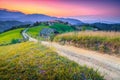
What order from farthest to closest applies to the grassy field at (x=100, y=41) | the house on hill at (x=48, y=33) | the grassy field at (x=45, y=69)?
the house on hill at (x=48, y=33) < the grassy field at (x=100, y=41) < the grassy field at (x=45, y=69)

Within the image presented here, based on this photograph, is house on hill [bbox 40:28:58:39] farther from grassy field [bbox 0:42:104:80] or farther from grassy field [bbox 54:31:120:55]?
grassy field [bbox 0:42:104:80]

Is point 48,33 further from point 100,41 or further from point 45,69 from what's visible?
point 45,69

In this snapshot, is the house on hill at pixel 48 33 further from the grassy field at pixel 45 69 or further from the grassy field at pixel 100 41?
the grassy field at pixel 45 69

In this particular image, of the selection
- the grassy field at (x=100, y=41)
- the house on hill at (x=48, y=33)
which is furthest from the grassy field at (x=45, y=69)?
the house on hill at (x=48, y=33)

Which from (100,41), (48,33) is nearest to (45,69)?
(100,41)

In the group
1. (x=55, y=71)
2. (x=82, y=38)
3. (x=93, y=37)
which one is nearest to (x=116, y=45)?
(x=93, y=37)

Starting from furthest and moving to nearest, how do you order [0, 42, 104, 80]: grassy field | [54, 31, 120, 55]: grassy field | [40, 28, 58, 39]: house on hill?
1. [40, 28, 58, 39]: house on hill
2. [54, 31, 120, 55]: grassy field
3. [0, 42, 104, 80]: grassy field

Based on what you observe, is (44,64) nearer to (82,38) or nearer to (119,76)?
(119,76)

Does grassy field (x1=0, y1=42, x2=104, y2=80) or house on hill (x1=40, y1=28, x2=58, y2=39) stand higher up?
grassy field (x1=0, y1=42, x2=104, y2=80)

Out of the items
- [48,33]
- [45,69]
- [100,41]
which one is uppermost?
[100,41]

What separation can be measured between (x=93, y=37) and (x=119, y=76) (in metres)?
11.1

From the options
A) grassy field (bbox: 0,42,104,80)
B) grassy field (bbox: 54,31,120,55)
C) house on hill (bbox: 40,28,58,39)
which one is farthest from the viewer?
house on hill (bbox: 40,28,58,39)

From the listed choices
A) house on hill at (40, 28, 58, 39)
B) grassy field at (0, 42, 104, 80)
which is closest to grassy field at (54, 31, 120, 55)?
grassy field at (0, 42, 104, 80)

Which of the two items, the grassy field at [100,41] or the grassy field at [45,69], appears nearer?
the grassy field at [45,69]
